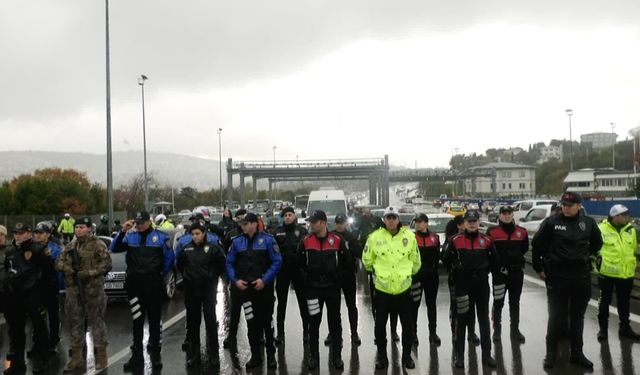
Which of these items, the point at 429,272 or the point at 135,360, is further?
the point at 429,272

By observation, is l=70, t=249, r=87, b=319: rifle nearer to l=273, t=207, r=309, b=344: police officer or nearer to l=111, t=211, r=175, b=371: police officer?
l=111, t=211, r=175, b=371: police officer

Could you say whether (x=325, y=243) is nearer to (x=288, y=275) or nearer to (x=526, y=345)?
(x=288, y=275)

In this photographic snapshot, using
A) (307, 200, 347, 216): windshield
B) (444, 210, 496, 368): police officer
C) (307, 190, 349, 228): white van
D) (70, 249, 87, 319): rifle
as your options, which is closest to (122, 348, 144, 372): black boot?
(70, 249, 87, 319): rifle

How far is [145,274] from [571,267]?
5209mm

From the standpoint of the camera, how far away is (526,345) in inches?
299

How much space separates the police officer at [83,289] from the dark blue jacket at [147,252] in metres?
0.29

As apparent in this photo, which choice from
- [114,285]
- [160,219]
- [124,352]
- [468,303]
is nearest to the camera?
[468,303]

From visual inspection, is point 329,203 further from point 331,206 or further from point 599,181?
point 599,181

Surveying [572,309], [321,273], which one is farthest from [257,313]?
[572,309]

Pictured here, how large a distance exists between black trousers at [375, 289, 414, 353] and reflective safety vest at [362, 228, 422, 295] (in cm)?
9

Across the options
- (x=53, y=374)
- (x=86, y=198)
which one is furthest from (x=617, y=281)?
(x=86, y=198)

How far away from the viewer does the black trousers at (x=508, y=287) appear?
786 centimetres

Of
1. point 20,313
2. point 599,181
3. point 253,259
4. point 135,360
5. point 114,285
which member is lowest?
point 135,360

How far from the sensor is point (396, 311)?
6.76m
